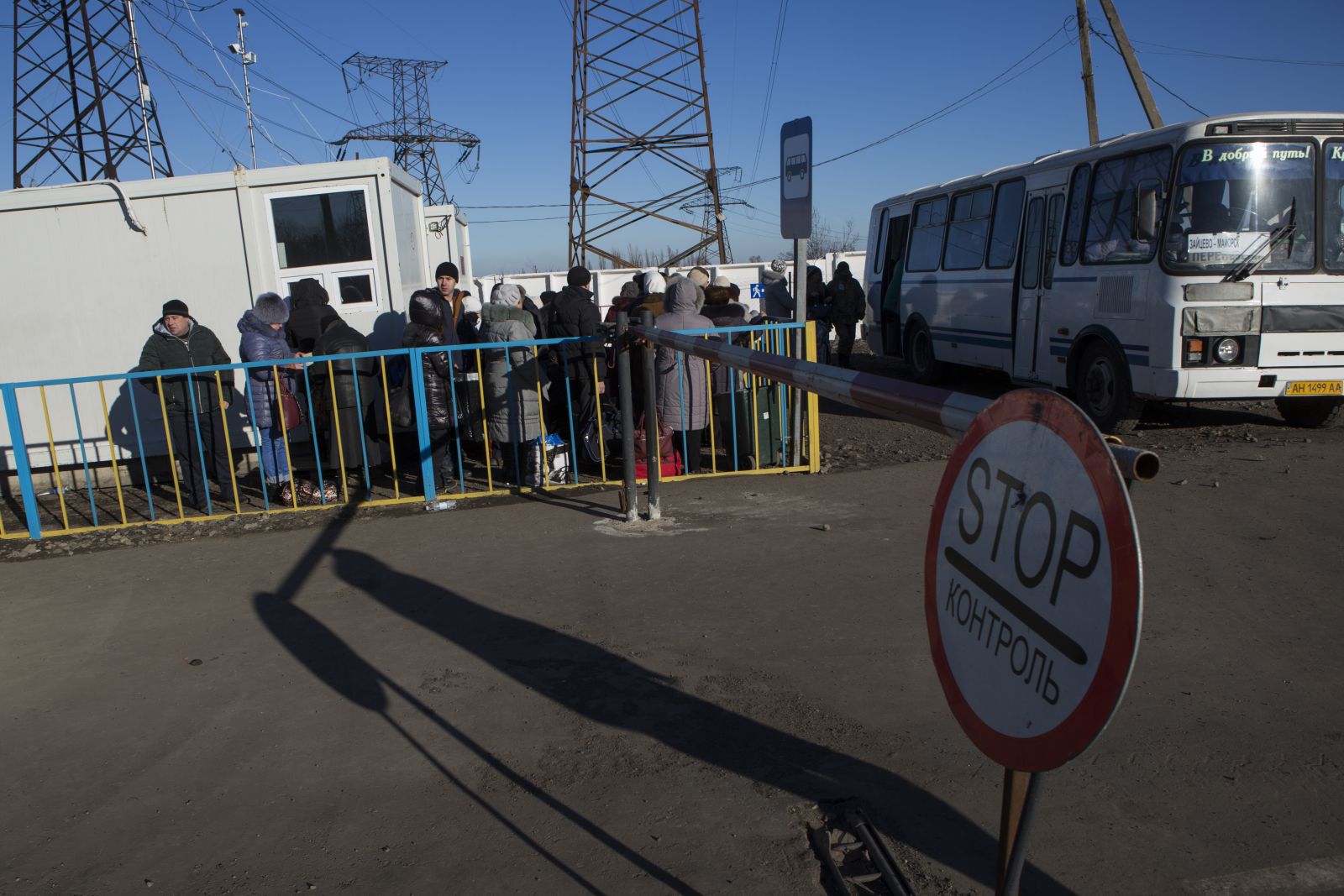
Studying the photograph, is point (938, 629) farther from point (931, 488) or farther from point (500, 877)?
point (931, 488)

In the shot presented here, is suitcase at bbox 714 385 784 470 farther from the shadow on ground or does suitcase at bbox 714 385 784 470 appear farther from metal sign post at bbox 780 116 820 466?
the shadow on ground

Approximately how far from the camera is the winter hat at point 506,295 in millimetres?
8406

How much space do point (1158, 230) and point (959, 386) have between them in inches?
228

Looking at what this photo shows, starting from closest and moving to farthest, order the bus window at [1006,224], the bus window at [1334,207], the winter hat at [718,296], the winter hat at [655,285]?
the bus window at [1334,207], the winter hat at [655,285], the winter hat at [718,296], the bus window at [1006,224]

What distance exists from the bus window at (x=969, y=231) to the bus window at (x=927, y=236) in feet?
0.97

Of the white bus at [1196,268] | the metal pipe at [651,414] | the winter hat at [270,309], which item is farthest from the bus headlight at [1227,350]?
the winter hat at [270,309]

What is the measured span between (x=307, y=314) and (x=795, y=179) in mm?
4323

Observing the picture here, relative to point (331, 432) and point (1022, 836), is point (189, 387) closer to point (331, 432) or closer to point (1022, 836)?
point (331, 432)

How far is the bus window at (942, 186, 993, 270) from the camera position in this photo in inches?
454

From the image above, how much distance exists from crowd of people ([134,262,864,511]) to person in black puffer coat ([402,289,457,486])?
0.01m

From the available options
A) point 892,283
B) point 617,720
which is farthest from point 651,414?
point 892,283

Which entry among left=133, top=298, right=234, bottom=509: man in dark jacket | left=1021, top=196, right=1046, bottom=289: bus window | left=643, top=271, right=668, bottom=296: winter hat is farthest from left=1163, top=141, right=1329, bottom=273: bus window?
left=133, top=298, right=234, bottom=509: man in dark jacket

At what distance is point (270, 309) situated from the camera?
7027 millimetres

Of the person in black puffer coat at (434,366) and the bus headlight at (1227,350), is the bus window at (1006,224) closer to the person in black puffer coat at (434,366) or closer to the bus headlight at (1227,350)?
the bus headlight at (1227,350)
